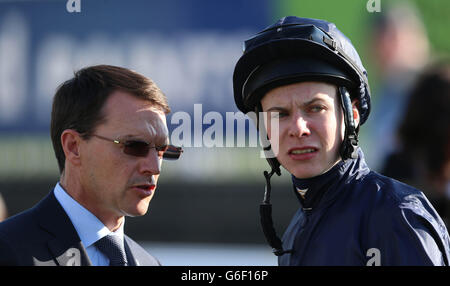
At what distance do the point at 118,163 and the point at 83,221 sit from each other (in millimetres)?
298

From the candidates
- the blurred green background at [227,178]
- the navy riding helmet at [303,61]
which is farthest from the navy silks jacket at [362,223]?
the blurred green background at [227,178]

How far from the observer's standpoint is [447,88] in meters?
4.47

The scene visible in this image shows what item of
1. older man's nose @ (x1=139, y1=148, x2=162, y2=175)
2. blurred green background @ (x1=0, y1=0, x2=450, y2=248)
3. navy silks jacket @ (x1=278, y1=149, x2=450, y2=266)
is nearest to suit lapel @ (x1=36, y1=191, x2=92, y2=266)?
older man's nose @ (x1=139, y1=148, x2=162, y2=175)

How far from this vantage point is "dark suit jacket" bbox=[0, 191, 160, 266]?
2646 mm

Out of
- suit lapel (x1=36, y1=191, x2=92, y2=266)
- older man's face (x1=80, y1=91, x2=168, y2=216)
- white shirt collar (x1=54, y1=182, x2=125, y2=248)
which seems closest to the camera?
suit lapel (x1=36, y1=191, x2=92, y2=266)

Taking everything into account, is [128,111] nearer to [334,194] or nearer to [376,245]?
[334,194]

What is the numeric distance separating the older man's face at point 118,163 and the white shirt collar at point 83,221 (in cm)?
6

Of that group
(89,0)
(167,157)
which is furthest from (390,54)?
(167,157)

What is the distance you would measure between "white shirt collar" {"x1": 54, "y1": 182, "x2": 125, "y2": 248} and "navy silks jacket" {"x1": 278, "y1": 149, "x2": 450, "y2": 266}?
2.63 feet

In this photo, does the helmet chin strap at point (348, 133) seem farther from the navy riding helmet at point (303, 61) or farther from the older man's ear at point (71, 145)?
the older man's ear at point (71, 145)

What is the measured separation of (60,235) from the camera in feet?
9.28

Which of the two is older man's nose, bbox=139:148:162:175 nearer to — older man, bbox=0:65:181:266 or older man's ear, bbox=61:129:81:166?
older man, bbox=0:65:181:266

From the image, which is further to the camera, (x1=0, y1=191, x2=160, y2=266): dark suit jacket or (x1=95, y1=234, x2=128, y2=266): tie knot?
(x1=95, y1=234, x2=128, y2=266): tie knot
